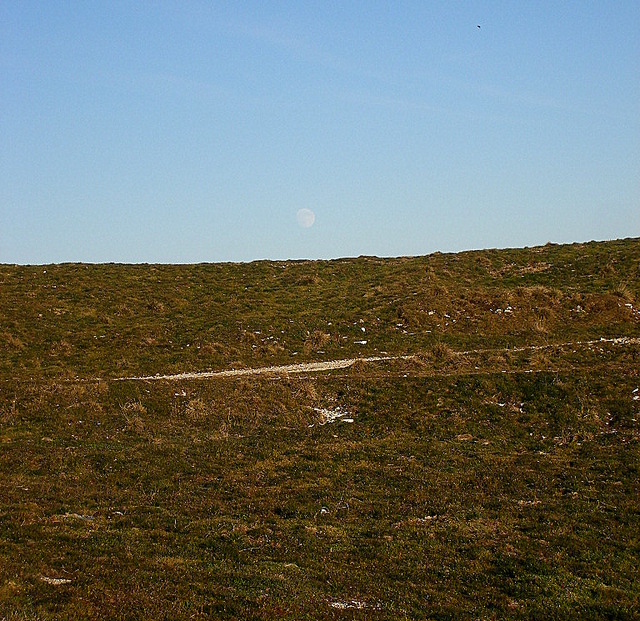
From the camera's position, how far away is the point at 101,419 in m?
31.0

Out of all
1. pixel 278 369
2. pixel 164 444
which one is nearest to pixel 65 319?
pixel 278 369

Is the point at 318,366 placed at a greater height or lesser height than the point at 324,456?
greater

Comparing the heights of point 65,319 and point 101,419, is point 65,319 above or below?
above

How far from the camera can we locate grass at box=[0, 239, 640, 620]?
14414 mm

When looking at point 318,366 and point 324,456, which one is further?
point 318,366

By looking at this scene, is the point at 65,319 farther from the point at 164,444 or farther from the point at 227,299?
the point at 164,444

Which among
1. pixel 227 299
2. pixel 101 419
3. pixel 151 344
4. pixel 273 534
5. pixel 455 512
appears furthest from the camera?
pixel 227 299

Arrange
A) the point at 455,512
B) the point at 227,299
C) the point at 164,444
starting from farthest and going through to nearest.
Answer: the point at 227,299 < the point at 164,444 < the point at 455,512

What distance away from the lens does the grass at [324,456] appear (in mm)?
14414

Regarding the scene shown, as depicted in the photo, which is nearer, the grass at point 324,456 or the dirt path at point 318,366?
the grass at point 324,456

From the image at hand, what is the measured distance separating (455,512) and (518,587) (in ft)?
17.2

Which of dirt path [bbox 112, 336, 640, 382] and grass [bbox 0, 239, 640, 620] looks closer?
grass [bbox 0, 239, 640, 620]

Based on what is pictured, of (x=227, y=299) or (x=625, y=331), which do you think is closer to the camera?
(x=625, y=331)

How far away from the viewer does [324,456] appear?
2711 cm
